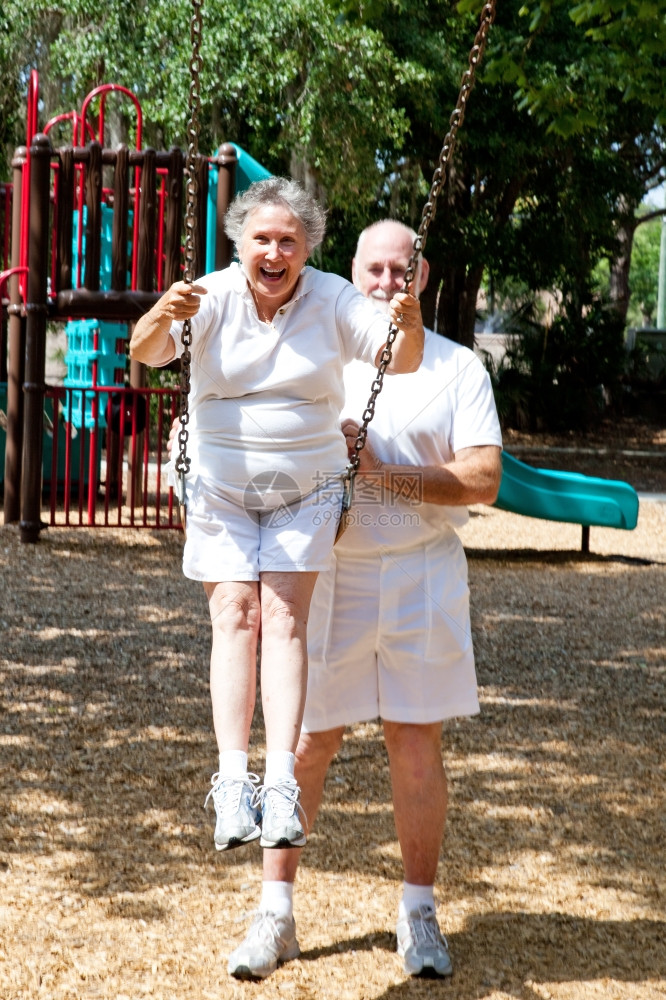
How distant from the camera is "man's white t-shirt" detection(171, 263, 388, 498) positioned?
8.61 ft

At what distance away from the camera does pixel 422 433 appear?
9.31 ft

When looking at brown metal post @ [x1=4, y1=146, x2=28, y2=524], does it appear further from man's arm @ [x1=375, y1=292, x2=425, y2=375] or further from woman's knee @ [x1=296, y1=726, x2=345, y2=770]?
man's arm @ [x1=375, y1=292, x2=425, y2=375]

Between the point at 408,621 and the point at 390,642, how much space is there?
7 cm

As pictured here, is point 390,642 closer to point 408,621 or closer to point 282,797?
point 408,621

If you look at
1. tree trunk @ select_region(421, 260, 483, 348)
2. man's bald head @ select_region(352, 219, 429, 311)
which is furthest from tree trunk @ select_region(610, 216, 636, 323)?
man's bald head @ select_region(352, 219, 429, 311)

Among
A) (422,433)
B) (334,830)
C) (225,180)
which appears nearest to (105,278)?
(225,180)

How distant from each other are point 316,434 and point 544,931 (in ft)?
4.68

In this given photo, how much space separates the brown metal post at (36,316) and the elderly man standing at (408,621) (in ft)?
19.2

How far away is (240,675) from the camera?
256 centimetres

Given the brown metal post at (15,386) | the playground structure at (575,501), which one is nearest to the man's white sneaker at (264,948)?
the playground structure at (575,501)

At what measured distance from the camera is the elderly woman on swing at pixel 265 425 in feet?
8.48

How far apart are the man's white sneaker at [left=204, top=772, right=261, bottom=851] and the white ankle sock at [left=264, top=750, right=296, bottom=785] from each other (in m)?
0.04

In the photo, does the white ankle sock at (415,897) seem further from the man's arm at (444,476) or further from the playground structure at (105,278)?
the playground structure at (105,278)

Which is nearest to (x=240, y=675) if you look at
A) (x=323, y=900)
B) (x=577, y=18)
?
(x=323, y=900)
